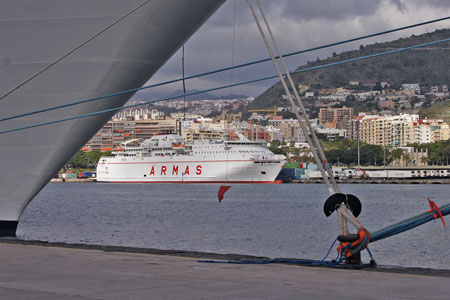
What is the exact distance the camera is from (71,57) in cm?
1024

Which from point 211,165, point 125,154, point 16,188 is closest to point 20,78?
point 16,188

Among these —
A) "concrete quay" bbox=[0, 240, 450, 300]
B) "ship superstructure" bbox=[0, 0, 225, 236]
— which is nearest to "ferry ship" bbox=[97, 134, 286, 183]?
"ship superstructure" bbox=[0, 0, 225, 236]

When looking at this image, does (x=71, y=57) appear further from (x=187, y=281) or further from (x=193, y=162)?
(x=193, y=162)

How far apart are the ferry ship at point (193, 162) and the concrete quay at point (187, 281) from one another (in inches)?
3071

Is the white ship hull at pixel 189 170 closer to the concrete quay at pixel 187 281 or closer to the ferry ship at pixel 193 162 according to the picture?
the ferry ship at pixel 193 162

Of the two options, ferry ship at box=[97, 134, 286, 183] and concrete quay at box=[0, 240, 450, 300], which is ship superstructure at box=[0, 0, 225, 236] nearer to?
concrete quay at box=[0, 240, 450, 300]

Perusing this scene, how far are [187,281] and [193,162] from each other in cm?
8663

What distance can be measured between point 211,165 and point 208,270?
274 feet

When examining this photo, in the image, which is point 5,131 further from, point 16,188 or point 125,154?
point 125,154

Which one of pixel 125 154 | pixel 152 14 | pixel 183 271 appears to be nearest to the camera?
pixel 183 271

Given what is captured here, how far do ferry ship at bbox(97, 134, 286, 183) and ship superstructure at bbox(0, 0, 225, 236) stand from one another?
246ft

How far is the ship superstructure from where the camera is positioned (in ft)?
32.7

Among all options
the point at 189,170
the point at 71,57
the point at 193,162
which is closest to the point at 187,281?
the point at 71,57

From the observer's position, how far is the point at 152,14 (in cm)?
993
